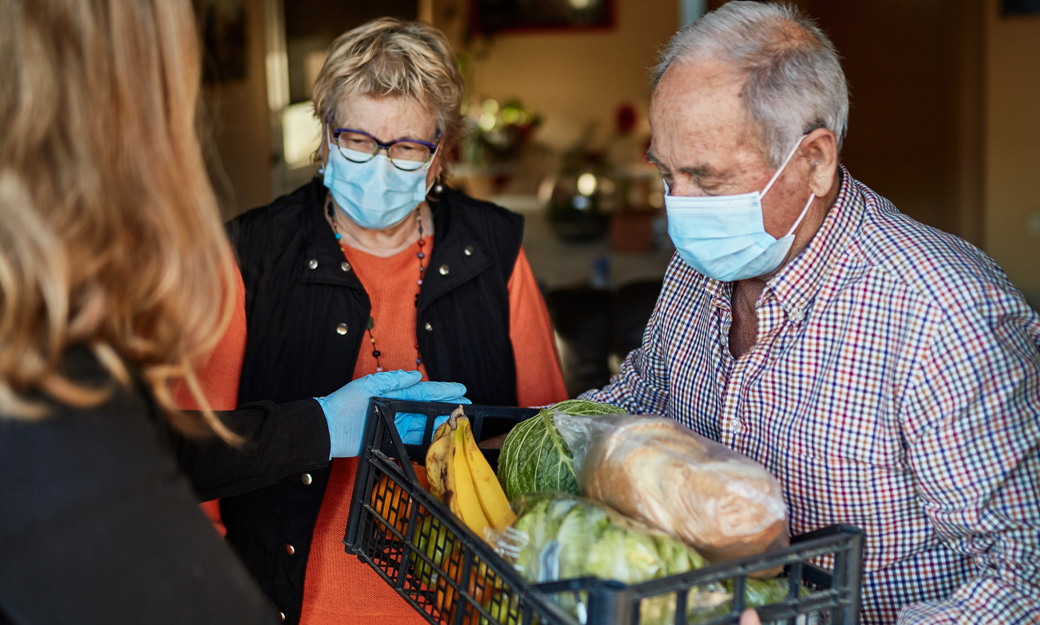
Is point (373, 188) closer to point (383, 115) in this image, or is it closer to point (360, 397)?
point (383, 115)

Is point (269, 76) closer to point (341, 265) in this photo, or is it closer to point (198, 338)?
point (341, 265)

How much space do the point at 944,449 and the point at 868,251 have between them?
1.01 ft

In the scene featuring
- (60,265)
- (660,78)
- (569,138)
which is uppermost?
(660,78)

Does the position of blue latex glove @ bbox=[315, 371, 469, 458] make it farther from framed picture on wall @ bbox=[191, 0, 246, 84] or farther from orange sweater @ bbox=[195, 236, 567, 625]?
framed picture on wall @ bbox=[191, 0, 246, 84]

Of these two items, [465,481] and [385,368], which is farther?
[385,368]

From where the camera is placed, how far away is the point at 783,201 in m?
1.27

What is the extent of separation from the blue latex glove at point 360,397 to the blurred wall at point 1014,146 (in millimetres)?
4264

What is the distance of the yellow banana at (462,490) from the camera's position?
42.5 inches

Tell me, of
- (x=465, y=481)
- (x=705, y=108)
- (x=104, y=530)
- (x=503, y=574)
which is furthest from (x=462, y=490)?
(x=705, y=108)

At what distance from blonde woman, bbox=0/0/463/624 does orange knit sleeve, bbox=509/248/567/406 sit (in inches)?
45.0

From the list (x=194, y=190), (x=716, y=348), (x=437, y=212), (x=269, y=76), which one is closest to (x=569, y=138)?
(x=269, y=76)

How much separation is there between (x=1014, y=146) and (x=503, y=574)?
4.86m

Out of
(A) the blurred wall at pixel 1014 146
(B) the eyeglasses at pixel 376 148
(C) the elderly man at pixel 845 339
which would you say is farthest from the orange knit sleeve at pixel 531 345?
(A) the blurred wall at pixel 1014 146

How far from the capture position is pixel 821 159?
1.27 meters
